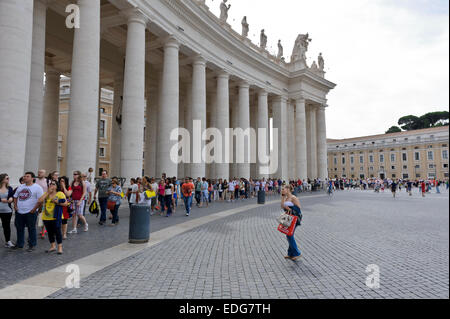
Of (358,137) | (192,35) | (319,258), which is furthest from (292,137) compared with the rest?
(358,137)

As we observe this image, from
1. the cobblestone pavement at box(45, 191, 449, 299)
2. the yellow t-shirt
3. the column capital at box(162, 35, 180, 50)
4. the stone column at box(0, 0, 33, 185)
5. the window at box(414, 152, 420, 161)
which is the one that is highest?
the column capital at box(162, 35, 180, 50)

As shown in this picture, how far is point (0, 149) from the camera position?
9.55 meters

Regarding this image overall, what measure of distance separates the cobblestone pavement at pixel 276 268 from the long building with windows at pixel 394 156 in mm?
81530

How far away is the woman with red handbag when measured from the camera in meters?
5.86

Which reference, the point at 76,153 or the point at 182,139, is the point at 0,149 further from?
the point at 182,139

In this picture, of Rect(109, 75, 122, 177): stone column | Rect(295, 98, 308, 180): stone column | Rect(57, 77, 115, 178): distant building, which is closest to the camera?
Rect(109, 75, 122, 177): stone column

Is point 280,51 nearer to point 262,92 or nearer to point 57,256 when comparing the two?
point 262,92

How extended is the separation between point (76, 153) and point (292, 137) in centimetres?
2786

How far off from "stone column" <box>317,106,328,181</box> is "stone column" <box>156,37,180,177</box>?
2559cm

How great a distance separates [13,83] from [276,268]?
36.2 ft

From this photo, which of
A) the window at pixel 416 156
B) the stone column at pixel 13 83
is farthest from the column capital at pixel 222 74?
the window at pixel 416 156

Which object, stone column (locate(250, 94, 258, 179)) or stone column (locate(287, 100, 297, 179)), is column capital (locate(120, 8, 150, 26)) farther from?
stone column (locate(287, 100, 297, 179))

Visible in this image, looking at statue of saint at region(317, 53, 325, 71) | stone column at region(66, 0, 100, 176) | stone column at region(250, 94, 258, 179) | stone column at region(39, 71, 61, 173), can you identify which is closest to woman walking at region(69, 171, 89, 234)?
stone column at region(66, 0, 100, 176)

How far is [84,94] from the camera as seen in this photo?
42.0 ft
